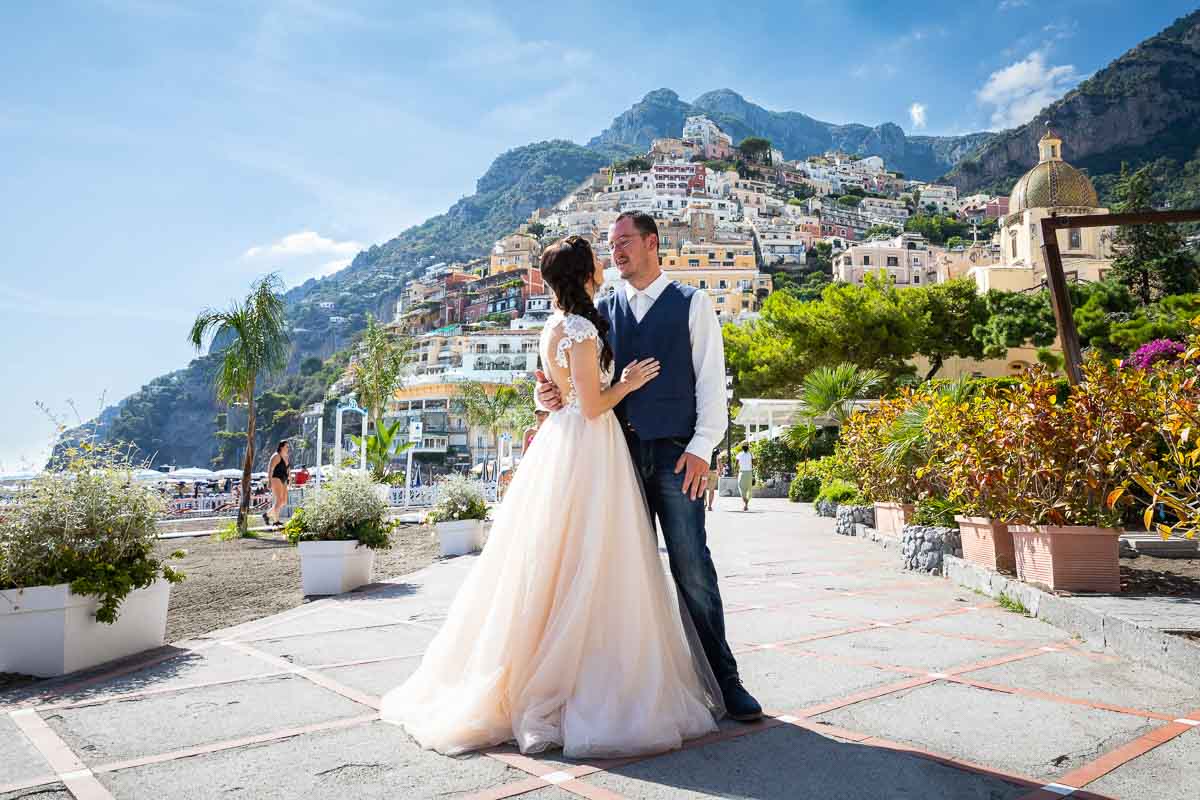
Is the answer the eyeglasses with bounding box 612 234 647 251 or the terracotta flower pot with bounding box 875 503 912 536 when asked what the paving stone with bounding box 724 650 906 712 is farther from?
the terracotta flower pot with bounding box 875 503 912 536

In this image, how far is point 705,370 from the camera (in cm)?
273

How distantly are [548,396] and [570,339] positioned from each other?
27cm

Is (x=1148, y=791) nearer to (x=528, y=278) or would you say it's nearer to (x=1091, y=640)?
(x=1091, y=640)

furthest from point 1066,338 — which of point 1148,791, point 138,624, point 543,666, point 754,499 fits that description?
point 754,499

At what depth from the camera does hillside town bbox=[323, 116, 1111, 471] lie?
65.1 m

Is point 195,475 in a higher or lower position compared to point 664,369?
lower

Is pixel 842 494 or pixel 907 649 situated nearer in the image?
pixel 907 649

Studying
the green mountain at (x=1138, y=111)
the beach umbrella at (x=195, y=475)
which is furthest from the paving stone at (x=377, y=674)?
the green mountain at (x=1138, y=111)

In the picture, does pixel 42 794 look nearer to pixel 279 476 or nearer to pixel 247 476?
pixel 247 476

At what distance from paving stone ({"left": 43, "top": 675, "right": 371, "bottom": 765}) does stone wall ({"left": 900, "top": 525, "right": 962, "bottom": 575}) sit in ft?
16.5

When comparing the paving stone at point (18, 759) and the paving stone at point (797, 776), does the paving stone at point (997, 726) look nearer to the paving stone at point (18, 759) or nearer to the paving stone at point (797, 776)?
the paving stone at point (797, 776)

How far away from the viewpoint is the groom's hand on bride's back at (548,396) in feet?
9.24

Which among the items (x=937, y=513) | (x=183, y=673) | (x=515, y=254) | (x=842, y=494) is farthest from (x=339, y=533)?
(x=515, y=254)

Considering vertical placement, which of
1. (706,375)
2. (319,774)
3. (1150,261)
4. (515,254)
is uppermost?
(515,254)
